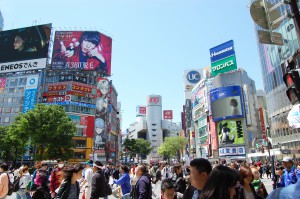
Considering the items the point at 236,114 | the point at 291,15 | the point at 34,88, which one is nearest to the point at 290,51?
the point at 236,114

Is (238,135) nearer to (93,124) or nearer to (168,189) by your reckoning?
(93,124)

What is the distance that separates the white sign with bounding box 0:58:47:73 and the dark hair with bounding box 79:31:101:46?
10.1 m

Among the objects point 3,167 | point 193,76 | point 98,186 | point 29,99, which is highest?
point 193,76

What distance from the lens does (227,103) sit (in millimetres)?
52562

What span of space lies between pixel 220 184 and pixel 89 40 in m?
59.7

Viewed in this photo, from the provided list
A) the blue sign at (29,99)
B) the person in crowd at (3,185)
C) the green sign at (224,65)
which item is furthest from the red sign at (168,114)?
the person in crowd at (3,185)

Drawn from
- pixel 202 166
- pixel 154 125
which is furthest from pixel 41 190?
pixel 154 125

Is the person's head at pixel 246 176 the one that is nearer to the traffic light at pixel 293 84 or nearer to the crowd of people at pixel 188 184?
the crowd of people at pixel 188 184

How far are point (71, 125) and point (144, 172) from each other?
1227 inches

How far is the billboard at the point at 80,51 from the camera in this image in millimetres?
56344

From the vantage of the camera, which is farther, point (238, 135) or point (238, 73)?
point (238, 73)

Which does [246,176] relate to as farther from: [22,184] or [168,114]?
[168,114]

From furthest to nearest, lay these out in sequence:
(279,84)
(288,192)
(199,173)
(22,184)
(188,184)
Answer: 1. (279,84)
2. (22,184)
3. (188,184)
4. (199,173)
5. (288,192)

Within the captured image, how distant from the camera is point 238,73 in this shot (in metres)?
57.7
